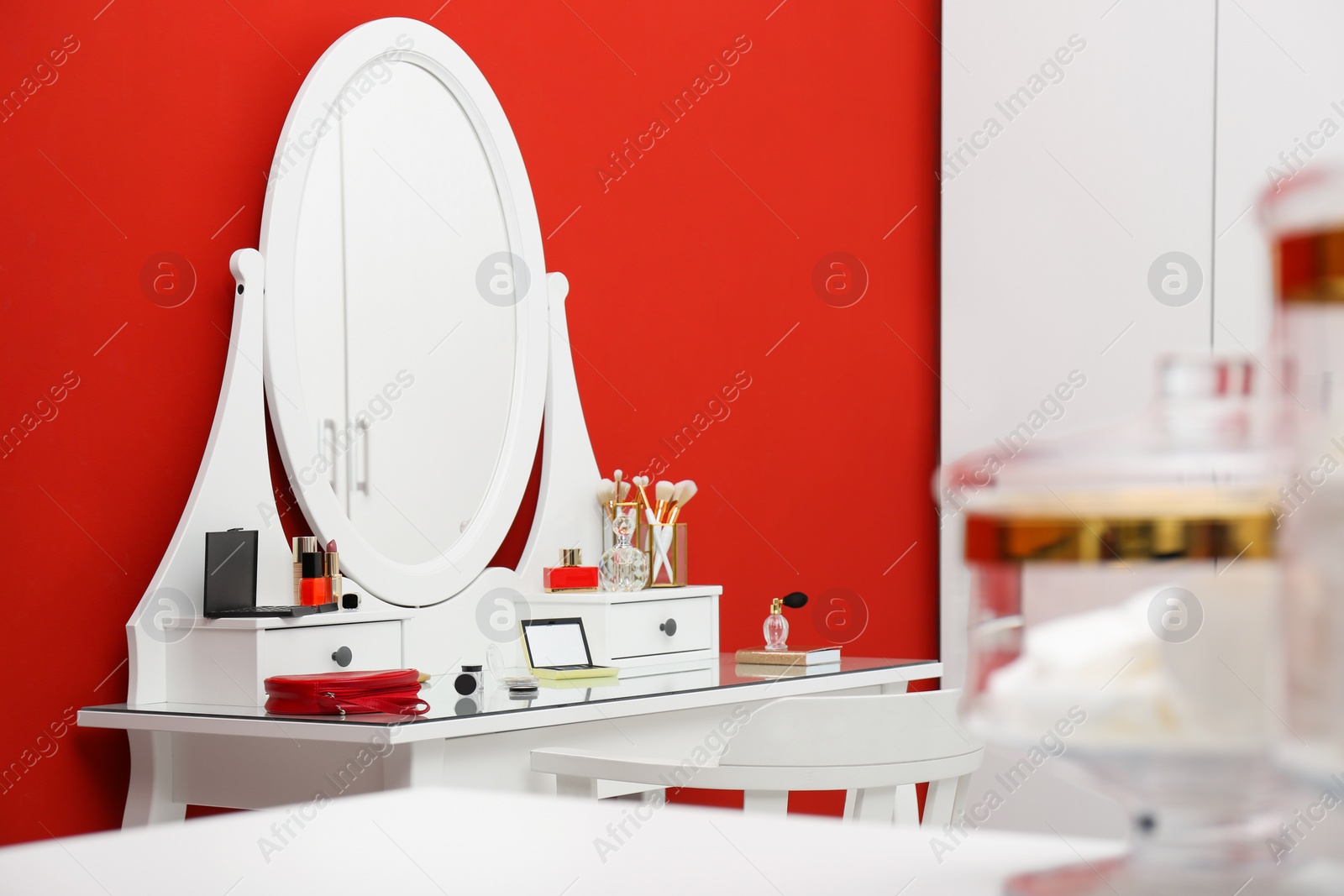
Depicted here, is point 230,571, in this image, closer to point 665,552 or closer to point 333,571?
point 333,571

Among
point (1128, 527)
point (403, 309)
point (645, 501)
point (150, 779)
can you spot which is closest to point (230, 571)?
point (150, 779)

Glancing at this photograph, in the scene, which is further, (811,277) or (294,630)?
(811,277)

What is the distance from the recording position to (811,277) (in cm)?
349

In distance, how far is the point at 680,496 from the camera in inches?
107

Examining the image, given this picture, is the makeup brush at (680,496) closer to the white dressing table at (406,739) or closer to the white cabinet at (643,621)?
the white cabinet at (643,621)

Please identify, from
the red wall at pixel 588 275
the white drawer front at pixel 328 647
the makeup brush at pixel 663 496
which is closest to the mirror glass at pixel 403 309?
the red wall at pixel 588 275

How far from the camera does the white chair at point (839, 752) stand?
167 centimetres

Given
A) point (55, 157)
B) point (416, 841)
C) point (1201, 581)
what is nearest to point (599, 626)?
point (55, 157)

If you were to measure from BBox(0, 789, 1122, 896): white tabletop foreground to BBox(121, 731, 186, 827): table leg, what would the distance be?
1.32 m

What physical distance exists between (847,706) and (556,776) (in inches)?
18.0

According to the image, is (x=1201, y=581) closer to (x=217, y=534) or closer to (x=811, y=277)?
(x=217, y=534)

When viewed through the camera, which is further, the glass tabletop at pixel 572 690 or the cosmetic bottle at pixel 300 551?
the cosmetic bottle at pixel 300 551

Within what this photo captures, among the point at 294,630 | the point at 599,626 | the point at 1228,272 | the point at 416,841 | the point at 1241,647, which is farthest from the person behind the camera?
Answer: the point at 1228,272

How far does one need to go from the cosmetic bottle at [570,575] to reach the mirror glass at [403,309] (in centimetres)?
19
